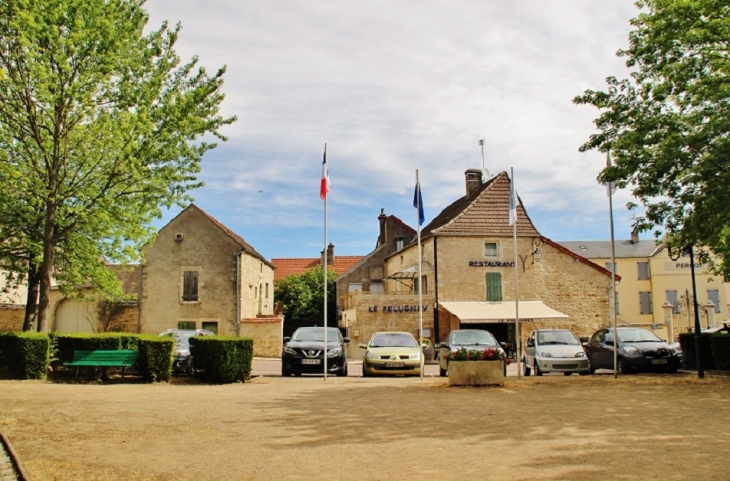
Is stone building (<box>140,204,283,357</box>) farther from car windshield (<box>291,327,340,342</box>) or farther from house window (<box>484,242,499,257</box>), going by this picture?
car windshield (<box>291,327,340,342</box>)

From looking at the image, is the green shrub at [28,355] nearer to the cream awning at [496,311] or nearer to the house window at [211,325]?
the house window at [211,325]

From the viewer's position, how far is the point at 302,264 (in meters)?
59.8

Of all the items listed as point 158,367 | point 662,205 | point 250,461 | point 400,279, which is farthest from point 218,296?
point 250,461

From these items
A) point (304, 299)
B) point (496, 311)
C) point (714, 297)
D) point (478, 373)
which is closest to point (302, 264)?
point (304, 299)

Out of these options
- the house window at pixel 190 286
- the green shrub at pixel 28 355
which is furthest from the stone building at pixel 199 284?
the green shrub at pixel 28 355

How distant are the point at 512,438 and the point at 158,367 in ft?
34.0

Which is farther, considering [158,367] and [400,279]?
[400,279]

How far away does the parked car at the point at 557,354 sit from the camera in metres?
17.8

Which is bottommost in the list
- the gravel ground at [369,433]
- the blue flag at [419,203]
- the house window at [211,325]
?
the gravel ground at [369,433]

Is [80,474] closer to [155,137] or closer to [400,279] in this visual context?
[155,137]

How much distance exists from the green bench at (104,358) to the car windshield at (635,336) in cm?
1385

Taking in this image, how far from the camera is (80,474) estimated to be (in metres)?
5.89

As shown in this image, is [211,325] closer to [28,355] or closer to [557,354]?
[28,355]

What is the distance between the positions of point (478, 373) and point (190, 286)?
875 inches
